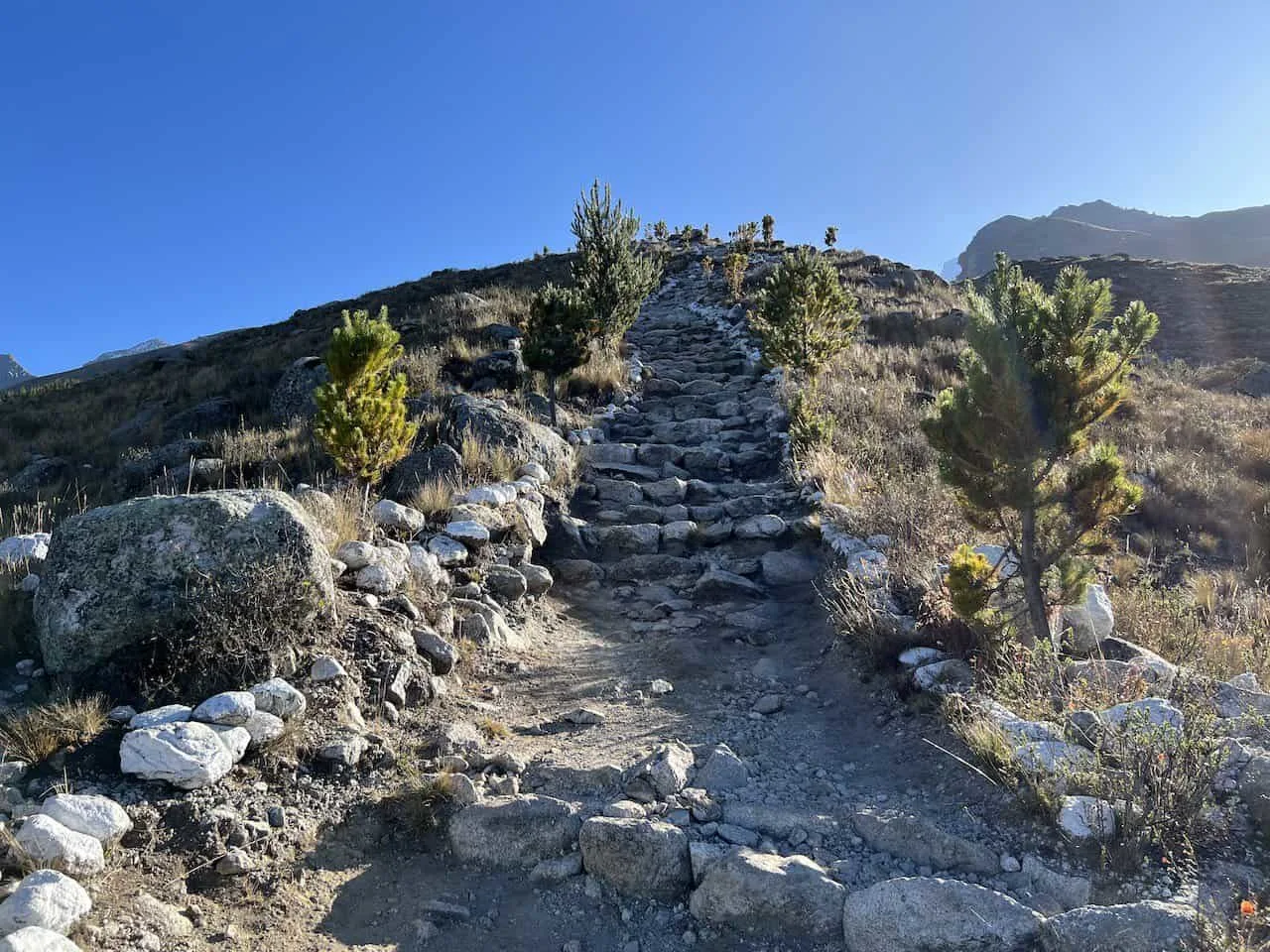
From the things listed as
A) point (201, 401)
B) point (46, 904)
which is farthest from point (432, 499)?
point (201, 401)

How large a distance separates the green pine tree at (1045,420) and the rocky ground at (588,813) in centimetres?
116

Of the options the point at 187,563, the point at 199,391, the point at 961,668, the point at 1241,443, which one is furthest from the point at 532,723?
the point at 199,391

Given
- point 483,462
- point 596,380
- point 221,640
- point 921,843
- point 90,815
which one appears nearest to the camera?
point 90,815

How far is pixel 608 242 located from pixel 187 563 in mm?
11773

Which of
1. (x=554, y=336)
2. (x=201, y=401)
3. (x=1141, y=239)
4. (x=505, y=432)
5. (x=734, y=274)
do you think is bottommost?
(x=505, y=432)

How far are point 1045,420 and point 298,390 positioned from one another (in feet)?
38.5

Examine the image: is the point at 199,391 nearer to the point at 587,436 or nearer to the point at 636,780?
the point at 587,436

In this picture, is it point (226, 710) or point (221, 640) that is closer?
point (226, 710)

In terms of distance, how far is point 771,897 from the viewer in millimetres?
2703

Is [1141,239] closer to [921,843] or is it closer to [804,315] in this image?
[804,315]

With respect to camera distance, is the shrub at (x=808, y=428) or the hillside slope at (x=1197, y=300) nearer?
the shrub at (x=808, y=428)

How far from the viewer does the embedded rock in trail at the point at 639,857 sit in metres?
2.93

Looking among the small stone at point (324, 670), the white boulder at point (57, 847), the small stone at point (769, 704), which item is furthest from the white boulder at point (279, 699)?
the small stone at point (769, 704)

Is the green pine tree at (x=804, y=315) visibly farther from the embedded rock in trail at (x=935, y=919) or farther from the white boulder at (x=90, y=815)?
the white boulder at (x=90, y=815)
